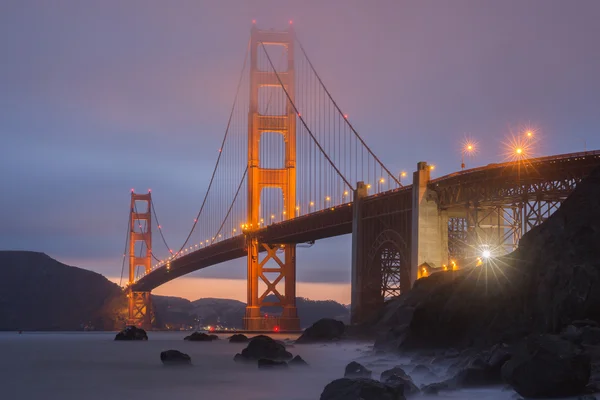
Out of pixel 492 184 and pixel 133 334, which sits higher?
pixel 492 184

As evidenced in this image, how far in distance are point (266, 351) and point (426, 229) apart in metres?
13.9

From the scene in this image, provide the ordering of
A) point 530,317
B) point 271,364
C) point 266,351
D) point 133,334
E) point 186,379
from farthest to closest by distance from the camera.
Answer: point 133,334 < point 266,351 < point 271,364 < point 186,379 < point 530,317

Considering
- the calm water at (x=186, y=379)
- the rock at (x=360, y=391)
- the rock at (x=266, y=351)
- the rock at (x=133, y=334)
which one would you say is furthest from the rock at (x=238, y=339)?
the rock at (x=360, y=391)

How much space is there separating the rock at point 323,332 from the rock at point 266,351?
1469 centimetres

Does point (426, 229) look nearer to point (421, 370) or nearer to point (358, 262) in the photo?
point (358, 262)

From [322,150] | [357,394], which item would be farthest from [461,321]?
[322,150]

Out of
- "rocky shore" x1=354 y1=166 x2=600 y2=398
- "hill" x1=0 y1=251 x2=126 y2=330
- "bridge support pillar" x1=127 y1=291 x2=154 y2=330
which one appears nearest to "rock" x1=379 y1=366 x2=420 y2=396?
"rocky shore" x1=354 y1=166 x2=600 y2=398

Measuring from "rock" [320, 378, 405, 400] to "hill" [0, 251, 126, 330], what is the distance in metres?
135

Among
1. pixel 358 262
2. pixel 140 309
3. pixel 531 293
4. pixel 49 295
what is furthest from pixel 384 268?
pixel 49 295

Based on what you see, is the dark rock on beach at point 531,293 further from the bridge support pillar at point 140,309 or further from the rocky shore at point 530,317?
the bridge support pillar at point 140,309

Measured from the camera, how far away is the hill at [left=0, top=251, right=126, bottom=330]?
155500 mm

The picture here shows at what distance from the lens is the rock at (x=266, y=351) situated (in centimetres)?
3584

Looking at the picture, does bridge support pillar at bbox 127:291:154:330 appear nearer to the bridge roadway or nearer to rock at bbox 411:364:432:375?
the bridge roadway

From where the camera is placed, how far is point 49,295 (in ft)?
532
